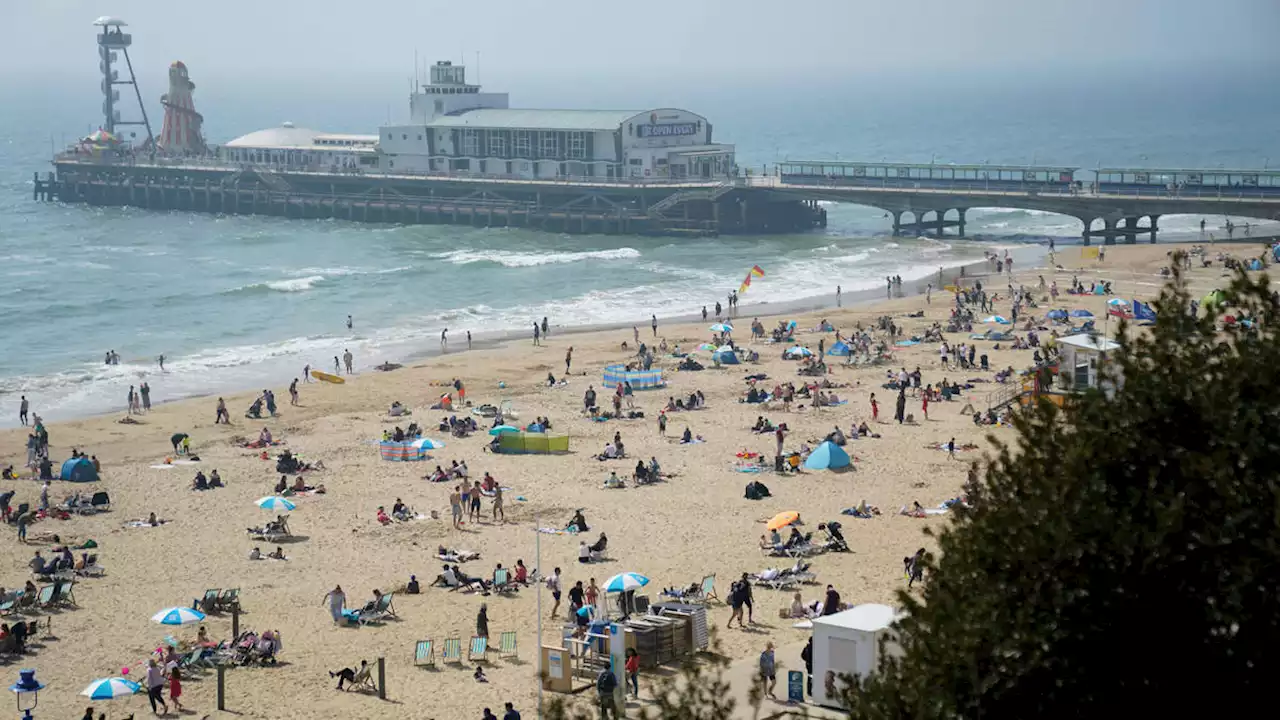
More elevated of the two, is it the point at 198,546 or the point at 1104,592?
the point at 1104,592

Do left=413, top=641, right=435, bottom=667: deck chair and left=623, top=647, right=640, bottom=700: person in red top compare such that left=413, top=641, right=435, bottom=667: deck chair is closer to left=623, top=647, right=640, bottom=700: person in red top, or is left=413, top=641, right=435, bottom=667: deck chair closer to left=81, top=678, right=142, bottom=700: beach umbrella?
left=623, top=647, right=640, bottom=700: person in red top

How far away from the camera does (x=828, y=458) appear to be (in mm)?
29906

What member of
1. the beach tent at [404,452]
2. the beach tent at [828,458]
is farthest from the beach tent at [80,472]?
the beach tent at [828,458]

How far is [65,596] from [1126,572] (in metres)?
17.4

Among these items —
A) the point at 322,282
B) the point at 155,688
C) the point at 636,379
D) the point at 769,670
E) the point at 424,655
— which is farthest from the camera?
the point at 322,282

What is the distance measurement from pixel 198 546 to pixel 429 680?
8.36m

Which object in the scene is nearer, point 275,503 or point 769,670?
point 769,670

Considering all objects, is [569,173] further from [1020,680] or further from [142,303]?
[1020,680]

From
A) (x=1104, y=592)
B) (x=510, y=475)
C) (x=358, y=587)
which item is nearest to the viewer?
(x=1104, y=592)

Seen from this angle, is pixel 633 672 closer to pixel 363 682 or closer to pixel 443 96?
pixel 363 682

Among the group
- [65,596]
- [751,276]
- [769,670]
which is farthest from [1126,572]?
[751,276]

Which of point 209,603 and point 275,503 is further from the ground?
point 275,503

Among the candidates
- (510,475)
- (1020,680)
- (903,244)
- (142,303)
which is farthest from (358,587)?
(903,244)

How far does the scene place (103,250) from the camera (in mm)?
76312
